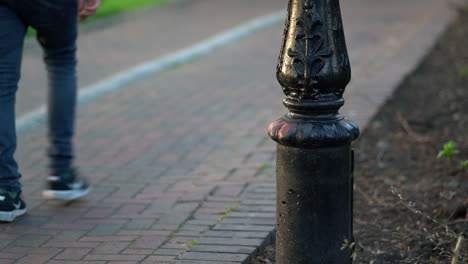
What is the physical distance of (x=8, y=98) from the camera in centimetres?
374

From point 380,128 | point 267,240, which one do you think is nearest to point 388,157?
point 380,128

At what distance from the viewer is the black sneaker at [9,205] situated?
3.74 meters

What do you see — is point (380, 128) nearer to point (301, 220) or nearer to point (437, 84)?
point (437, 84)

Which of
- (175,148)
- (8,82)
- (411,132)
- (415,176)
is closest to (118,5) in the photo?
(175,148)

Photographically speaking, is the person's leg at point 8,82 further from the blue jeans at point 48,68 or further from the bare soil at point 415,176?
the bare soil at point 415,176

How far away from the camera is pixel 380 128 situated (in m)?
5.79

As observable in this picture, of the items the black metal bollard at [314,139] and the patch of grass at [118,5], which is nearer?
the black metal bollard at [314,139]

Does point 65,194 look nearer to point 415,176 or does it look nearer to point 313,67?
point 313,67

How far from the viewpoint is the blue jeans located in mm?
3721

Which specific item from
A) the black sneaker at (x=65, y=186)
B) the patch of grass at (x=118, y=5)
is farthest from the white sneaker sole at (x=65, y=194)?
the patch of grass at (x=118, y=5)

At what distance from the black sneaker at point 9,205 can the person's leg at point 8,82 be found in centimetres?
3

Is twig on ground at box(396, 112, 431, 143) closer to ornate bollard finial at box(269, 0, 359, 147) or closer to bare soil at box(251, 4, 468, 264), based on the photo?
bare soil at box(251, 4, 468, 264)

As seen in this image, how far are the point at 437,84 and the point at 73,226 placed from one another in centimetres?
443

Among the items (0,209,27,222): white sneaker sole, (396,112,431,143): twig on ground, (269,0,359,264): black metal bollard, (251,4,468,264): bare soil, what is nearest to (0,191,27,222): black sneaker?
(0,209,27,222): white sneaker sole
